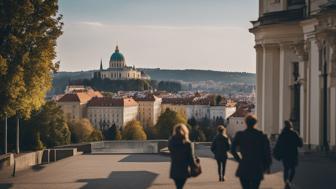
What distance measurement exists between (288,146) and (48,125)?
47060 mm

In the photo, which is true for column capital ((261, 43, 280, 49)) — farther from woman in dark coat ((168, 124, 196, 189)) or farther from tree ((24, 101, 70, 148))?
woman in dark coat ((168, 124, 196, 189))

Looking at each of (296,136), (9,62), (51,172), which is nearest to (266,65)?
(9,62)

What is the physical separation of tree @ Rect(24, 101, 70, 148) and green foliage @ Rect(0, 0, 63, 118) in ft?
85.8

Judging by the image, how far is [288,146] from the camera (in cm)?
1545

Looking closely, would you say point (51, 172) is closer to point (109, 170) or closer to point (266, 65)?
point (109, 170)

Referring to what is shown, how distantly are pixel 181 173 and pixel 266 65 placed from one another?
86.3ft

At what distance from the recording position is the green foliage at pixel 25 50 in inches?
1035

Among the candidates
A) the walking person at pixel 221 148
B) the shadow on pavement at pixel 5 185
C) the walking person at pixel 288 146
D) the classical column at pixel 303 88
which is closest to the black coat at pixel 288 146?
the walking person at pixel 288 146

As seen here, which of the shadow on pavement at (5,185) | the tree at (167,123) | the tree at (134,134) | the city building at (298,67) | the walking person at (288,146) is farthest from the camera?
the tree at (134,134)

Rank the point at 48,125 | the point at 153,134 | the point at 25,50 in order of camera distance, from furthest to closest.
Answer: the point at 153,134 → the point at 48,125 → the point at 25,50

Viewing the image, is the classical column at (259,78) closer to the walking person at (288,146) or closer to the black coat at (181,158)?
the walking person at (288,146)

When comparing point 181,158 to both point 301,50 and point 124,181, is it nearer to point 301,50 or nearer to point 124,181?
point 124,181

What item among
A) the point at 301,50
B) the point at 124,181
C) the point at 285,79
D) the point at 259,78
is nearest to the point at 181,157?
the point at 124,181

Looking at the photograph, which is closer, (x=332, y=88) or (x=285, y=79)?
(x=332, y=88)
